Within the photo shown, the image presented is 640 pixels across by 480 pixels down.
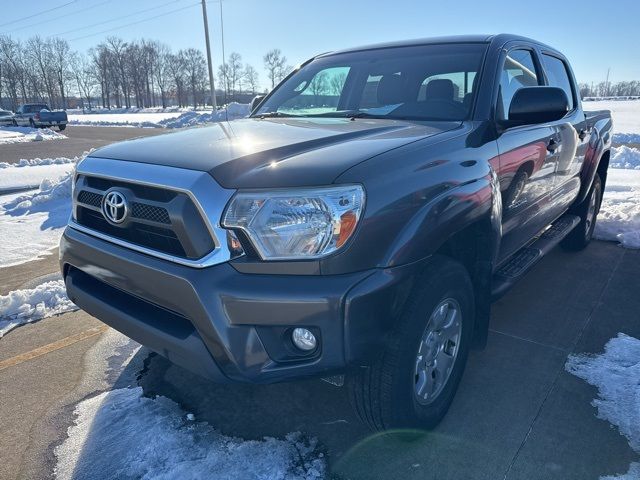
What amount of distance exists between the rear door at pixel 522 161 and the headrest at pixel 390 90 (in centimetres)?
61

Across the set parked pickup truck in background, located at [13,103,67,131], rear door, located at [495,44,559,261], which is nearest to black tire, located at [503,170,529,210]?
rear door, located at [495,44,559,261]

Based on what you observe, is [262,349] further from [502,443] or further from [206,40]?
[206,40]

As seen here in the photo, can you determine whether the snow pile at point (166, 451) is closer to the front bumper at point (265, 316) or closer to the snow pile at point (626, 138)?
the front bumper at point (265, 316)

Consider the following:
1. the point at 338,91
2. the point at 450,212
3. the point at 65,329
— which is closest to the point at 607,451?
the point at 450,212

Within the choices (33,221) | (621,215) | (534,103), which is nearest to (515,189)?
(534,103)

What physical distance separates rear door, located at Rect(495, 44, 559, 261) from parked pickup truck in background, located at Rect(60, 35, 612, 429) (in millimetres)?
27

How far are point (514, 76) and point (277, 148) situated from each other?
2.00m

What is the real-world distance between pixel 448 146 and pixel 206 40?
2506cm

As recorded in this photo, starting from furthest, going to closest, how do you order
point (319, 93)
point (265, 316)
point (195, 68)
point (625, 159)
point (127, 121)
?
point (195, 68) < point (127, 121) < point (625, 159) < point (319, 93) < point (265, 316)

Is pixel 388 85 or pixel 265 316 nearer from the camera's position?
pixel 265 316


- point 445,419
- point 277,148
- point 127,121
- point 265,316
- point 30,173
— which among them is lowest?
point 445,419

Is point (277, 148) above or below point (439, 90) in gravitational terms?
below

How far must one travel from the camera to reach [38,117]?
3025 centimetres

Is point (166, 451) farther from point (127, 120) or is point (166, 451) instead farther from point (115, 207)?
point (127, 120)
